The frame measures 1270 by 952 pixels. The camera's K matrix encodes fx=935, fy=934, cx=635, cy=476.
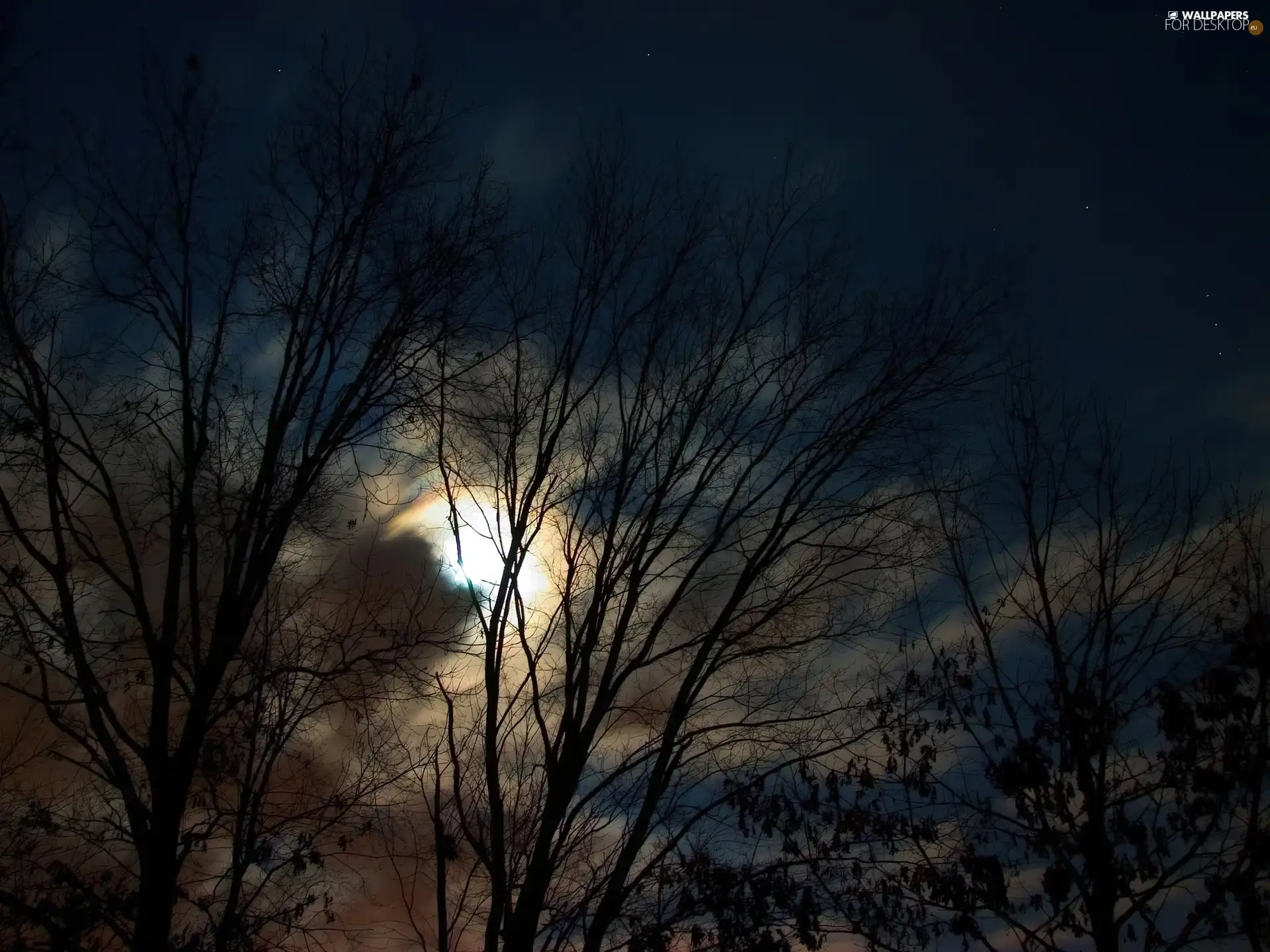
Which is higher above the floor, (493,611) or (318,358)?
(318,358)

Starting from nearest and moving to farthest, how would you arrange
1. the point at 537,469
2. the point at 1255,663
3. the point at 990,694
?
the point at 537,469, the point at 1255,663, the point at 990,694

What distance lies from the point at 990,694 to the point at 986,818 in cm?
162

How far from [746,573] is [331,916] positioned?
5.82 m

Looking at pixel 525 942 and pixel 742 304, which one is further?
pixel 742 304

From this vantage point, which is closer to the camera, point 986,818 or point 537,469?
point 537,469

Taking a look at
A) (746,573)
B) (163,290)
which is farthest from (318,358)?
(746,573)

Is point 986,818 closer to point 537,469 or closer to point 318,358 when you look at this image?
point 537,469

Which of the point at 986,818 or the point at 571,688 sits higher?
the point at 571,688

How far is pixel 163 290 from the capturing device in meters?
8.97

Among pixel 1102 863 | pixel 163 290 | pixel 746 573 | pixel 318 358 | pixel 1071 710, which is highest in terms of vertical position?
pixel 163 290

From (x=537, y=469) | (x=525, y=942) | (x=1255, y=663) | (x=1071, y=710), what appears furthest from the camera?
(x=1071, y=710)

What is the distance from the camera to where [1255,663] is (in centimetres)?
1112

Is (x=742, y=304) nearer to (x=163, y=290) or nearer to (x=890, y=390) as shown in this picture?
(x=890, y=390)

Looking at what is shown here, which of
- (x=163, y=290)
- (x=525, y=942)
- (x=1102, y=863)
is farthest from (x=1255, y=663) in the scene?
(x=163, y=290)
